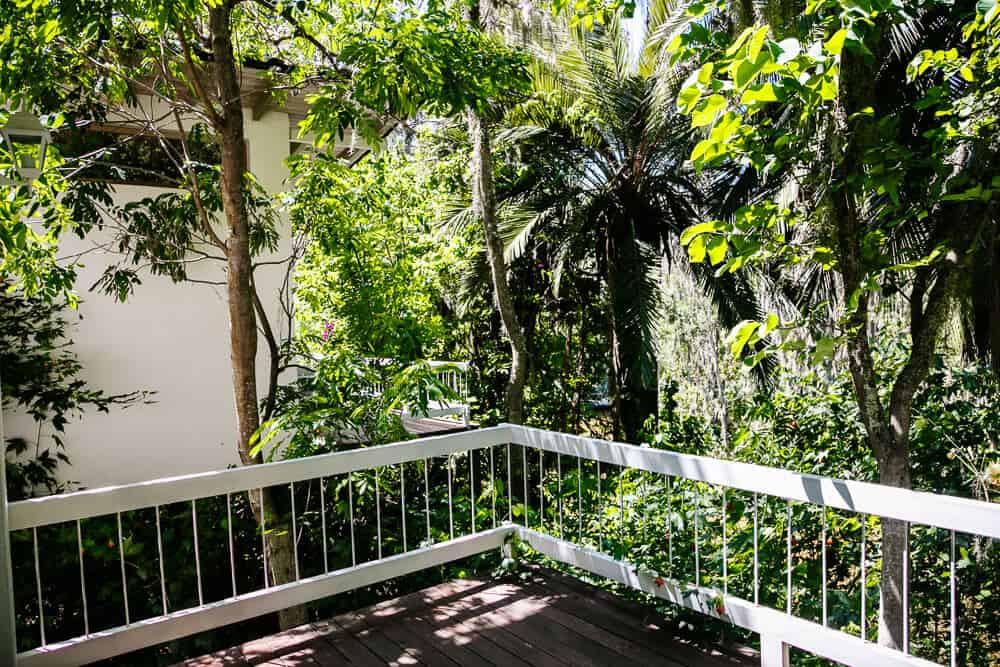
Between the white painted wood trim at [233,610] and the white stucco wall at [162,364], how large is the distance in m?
3.42

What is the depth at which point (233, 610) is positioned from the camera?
2910 mm

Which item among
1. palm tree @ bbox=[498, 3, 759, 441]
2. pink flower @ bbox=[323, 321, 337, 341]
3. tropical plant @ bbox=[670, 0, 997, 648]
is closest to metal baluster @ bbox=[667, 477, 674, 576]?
tropical plant @ bbox=[670, 0, 997, 648]

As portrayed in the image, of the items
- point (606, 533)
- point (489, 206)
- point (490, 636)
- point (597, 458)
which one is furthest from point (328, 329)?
point (490, 636)

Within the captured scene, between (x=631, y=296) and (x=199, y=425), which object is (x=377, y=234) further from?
(x=631, y=296)

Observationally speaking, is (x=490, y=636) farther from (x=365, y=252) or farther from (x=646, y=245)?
(x=646, y=245)

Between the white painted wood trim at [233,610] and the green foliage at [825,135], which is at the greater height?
the green foliage at [825,135]

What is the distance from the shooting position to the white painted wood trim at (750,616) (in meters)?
2.32

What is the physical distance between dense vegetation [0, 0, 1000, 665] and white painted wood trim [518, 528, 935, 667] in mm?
151

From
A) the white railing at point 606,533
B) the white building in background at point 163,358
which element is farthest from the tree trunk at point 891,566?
the white building in background at point 163,358

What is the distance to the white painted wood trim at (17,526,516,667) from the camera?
8.45ft

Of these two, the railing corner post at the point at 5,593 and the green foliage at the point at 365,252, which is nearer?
the railing corner post at the point at 5,593

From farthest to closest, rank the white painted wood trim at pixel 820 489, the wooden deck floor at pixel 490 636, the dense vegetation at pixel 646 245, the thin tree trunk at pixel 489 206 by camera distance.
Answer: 1. the thin tree trunk at pixel 489 206
2. the wooden deck floor at pixel 490 636
3. the dense vegetation at pixel 646 245
4. the white painted wood trim at pixel 820 489

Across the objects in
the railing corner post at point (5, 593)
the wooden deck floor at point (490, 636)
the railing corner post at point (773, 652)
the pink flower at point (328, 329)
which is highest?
the pink flower at point (328, 329)

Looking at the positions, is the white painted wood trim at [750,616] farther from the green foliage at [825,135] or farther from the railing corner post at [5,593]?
the railing corner post at [5,593]
